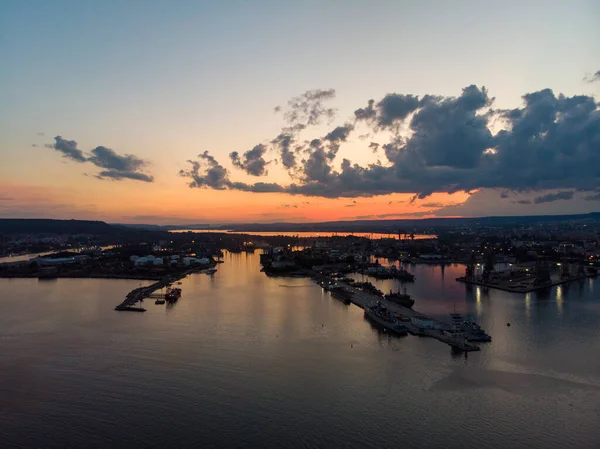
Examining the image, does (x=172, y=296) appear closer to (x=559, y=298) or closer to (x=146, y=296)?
(x=146, y=296)

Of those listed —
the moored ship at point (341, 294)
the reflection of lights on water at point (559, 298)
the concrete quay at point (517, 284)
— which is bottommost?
the reflection of lights on water at point (559, 298)

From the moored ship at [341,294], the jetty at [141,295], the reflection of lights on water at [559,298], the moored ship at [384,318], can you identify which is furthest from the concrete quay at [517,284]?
the jetty at [141,295]

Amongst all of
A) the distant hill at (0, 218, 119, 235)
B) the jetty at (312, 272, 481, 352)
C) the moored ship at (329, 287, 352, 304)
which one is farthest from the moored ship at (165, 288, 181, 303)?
the distant hill at (0, 218, 119, 235)

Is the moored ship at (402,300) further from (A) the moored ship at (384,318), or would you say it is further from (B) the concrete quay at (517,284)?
(B) the concrete quay at (517,284)

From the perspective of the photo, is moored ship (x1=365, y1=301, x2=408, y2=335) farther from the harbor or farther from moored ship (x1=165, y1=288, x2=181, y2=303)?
the harbor

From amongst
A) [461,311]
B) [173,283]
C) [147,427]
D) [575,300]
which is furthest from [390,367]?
[173,283]

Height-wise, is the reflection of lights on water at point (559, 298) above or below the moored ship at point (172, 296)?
below
